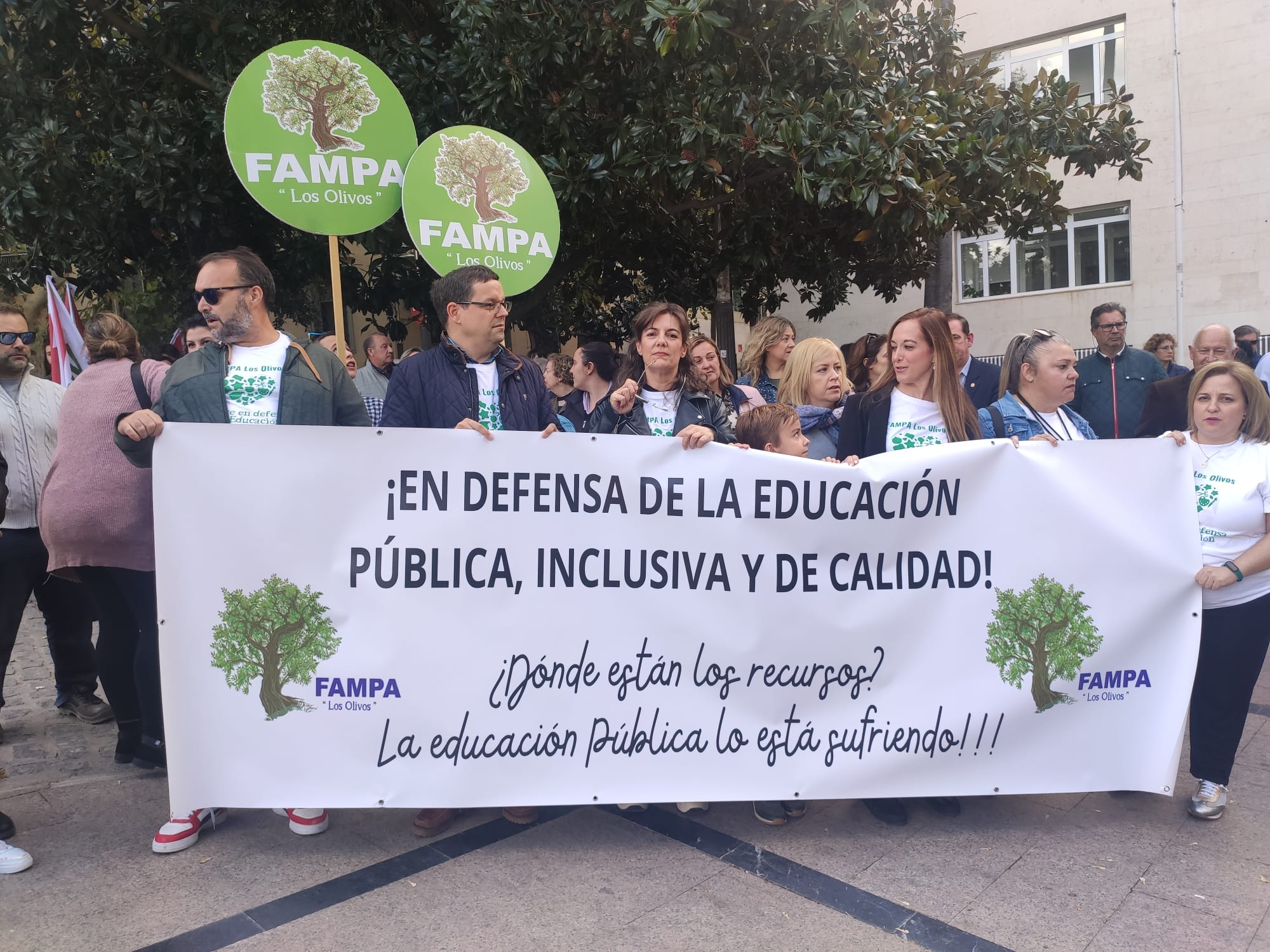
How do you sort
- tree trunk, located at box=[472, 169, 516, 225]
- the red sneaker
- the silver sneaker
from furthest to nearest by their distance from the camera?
tree trunk, located at box=[472, 169, 516, 225] → the silver sneaker → the red sneaker

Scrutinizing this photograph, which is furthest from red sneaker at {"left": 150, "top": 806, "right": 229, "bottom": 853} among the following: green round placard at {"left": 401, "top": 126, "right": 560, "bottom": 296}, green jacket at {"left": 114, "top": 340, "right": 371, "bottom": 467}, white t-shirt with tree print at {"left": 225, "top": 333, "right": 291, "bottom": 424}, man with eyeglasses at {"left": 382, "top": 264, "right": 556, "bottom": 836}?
green round placard at {"left": 401, "top": 126, "right": 560, "bottom": 296}

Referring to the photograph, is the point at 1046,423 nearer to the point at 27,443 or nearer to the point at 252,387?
the point at 252,387

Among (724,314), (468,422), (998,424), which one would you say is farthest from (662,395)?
(724,314)

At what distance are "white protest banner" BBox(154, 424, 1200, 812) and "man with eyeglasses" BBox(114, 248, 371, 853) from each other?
0.24 m

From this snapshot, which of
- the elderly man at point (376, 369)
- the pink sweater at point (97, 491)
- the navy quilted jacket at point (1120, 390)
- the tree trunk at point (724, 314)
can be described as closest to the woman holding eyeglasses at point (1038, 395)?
the navy quilted jacket at point (1120, 390)

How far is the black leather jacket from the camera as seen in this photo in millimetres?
3793

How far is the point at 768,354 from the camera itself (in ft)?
18.0

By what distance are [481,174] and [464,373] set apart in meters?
1.42

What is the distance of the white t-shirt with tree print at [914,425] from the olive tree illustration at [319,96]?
9.00ft

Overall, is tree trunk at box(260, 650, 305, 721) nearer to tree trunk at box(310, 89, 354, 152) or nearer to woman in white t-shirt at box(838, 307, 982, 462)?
woman in white t-shirt at box(838, 307, 982, 462)

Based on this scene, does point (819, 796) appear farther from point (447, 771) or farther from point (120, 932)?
point (120, 932)

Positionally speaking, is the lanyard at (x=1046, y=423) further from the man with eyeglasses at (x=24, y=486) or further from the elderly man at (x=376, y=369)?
the elderly man at (x=376, y=369)

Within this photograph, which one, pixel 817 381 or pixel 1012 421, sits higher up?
pixel 817 381

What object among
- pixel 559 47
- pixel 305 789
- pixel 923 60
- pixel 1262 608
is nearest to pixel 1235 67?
pixel 923 60
